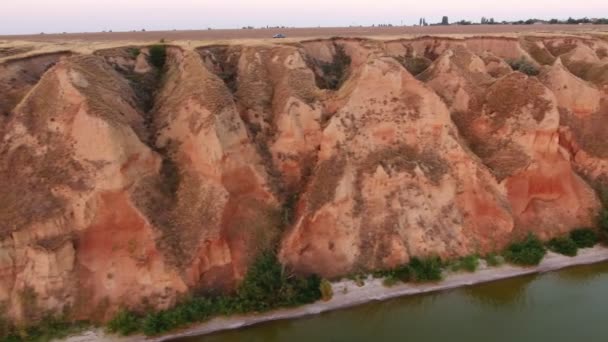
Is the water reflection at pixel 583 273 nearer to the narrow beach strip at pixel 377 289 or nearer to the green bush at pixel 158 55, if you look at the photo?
the narrow beach strip at pixel 377 289

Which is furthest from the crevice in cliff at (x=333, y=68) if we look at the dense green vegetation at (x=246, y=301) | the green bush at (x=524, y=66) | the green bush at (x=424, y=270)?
the dense green vegetation at (x=246, y=301)

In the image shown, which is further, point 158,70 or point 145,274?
point 158,70

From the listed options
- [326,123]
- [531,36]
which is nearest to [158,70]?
[326,123]

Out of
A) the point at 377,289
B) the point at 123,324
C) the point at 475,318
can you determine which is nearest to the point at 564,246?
the point at 475,318

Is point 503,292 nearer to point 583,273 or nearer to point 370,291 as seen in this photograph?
point 583,273

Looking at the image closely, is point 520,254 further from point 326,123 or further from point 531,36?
point 531,36

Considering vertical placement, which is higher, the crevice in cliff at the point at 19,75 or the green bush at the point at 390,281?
the crevice in cliff at the point at 19,75

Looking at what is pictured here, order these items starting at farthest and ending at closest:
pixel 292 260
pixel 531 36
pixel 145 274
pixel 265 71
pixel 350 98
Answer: pixel 531 36, pixel 265 71, pixel 350 98, pixel 292 260, pixel 145 274
